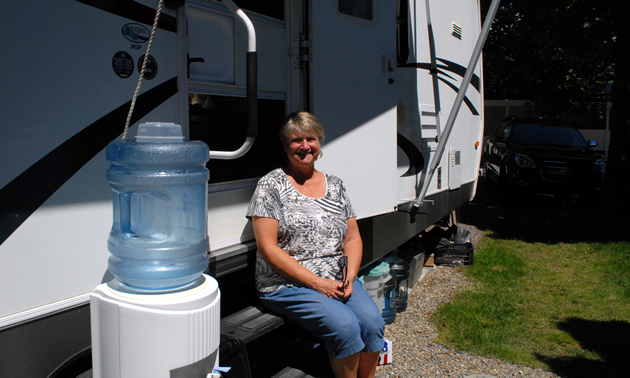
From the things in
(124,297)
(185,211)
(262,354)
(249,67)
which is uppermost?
(249,67)

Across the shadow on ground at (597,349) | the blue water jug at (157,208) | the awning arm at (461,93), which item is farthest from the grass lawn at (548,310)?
the blue water jug at (157,208)

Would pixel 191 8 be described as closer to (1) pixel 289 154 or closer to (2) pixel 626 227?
(1) pixel 289 154

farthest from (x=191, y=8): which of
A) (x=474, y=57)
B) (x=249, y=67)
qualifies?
(x=474, y=57)

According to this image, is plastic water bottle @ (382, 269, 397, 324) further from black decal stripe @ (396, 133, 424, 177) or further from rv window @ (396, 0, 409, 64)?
rv window @ (396, 0, 409, 64)

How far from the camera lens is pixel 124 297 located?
168cm

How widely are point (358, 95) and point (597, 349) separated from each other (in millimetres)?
2495

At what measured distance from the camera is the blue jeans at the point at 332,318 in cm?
259

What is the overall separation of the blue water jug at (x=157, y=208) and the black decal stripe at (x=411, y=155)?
242 centimetres

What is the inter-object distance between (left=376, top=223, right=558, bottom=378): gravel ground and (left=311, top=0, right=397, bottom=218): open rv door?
103 centimetres

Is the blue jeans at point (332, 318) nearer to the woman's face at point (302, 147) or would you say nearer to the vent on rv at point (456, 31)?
the woman's face at point (302, 147)

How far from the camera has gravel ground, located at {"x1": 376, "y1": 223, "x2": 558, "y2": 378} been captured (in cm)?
341

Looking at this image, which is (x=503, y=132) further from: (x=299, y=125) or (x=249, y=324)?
(x=249, y=324)

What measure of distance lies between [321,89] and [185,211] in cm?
133

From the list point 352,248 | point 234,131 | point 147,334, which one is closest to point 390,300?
point 352,248
